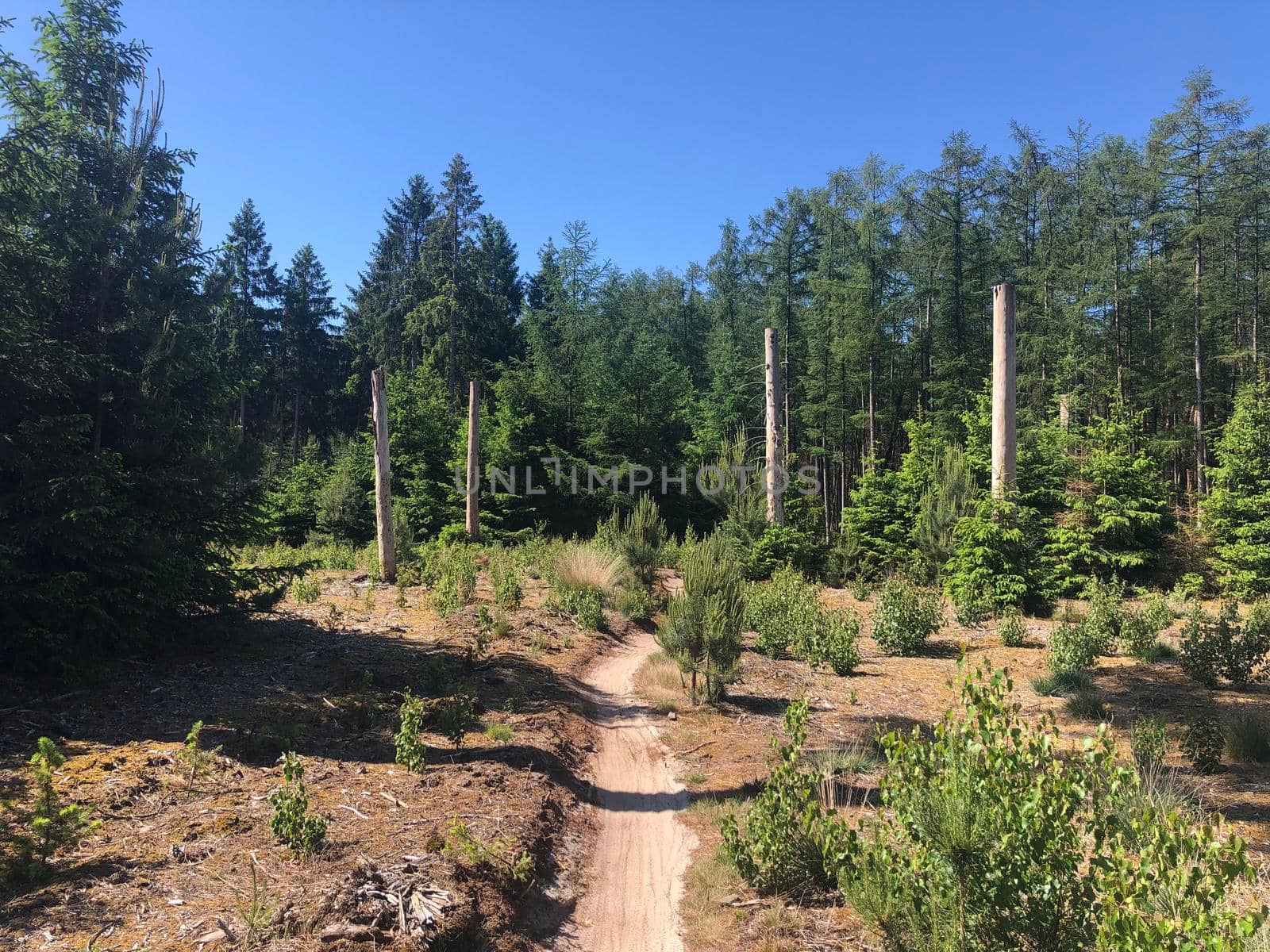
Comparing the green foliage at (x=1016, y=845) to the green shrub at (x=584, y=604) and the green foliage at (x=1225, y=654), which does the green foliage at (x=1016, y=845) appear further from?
the green shrub at (x=584, y=604)

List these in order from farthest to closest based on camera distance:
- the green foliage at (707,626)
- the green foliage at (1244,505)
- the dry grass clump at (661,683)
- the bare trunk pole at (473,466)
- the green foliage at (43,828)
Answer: the bare trunk pole at (473,466) < the green foliage at (1244,505) < the dry grass clump at (661,683) < the green foliage at (707,626) < the green foliage at (43,828)

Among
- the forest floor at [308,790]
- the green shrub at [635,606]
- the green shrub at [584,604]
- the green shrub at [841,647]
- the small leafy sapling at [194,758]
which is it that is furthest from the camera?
the green shrub at [635,606]

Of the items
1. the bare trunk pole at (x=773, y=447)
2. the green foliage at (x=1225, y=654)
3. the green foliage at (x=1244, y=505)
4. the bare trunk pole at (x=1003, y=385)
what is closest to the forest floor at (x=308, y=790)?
the green foliage at (x=1225, y=654)

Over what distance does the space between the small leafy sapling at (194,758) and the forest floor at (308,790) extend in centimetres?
5

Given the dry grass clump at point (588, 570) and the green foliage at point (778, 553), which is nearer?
the dry grass clump at point (588, 570)

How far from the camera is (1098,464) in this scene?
544 inches

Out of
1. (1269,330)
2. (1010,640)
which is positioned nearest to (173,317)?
(1010,640)

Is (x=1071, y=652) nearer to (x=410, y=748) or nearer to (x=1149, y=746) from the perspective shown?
(x=1149, y=746)

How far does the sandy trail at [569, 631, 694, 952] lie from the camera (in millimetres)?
3668

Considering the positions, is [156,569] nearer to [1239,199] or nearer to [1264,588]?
[1264,588]

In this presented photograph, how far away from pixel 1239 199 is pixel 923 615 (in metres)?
19.2

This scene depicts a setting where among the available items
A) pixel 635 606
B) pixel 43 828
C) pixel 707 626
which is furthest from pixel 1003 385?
pixel 43 828

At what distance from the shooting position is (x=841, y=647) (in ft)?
26.9

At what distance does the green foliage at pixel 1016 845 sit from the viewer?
2117mm
